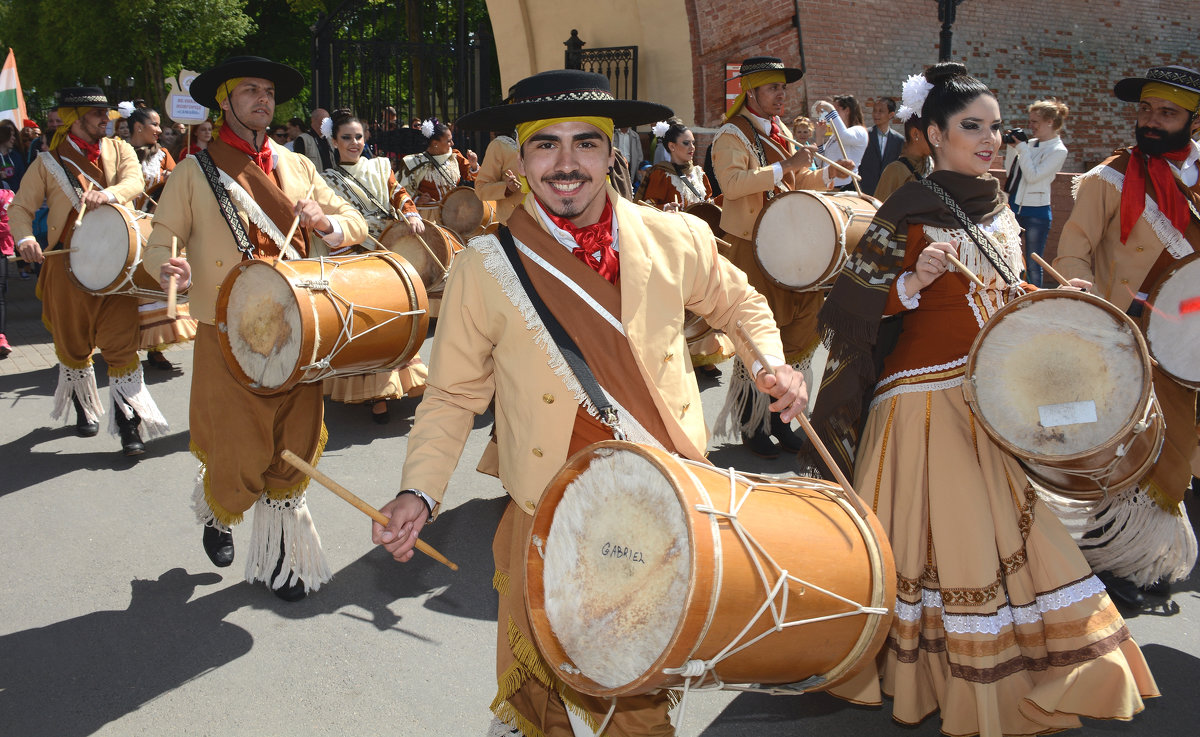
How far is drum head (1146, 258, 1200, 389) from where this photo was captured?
3.89 metres

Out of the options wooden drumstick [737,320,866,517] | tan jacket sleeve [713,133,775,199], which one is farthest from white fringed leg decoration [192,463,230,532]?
tan jacket sleeve [713,133,775,199]

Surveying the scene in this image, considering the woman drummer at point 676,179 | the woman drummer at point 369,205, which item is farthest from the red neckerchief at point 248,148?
the woman drummer at point 676,179

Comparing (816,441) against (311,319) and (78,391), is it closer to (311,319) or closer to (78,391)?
(311,319)

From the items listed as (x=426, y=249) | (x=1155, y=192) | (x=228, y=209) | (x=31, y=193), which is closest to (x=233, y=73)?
(x=228, y=209)

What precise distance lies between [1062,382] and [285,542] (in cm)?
318

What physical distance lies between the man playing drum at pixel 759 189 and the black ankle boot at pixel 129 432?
3.60 meters

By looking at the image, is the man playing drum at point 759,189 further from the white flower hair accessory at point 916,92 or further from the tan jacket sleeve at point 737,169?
the white flower hair accessory at point 916,92

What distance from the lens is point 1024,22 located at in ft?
53.1

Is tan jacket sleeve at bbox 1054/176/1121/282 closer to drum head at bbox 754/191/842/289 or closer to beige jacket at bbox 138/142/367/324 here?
drum head at bbox 754/191/842/289

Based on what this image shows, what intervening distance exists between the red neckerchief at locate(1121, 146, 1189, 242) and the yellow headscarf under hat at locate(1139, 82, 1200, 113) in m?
0.19

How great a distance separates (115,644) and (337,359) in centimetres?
142

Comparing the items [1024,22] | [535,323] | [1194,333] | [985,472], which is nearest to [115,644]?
[535,323]

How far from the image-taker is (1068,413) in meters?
2.93

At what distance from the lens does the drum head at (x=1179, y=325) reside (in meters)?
3.89
